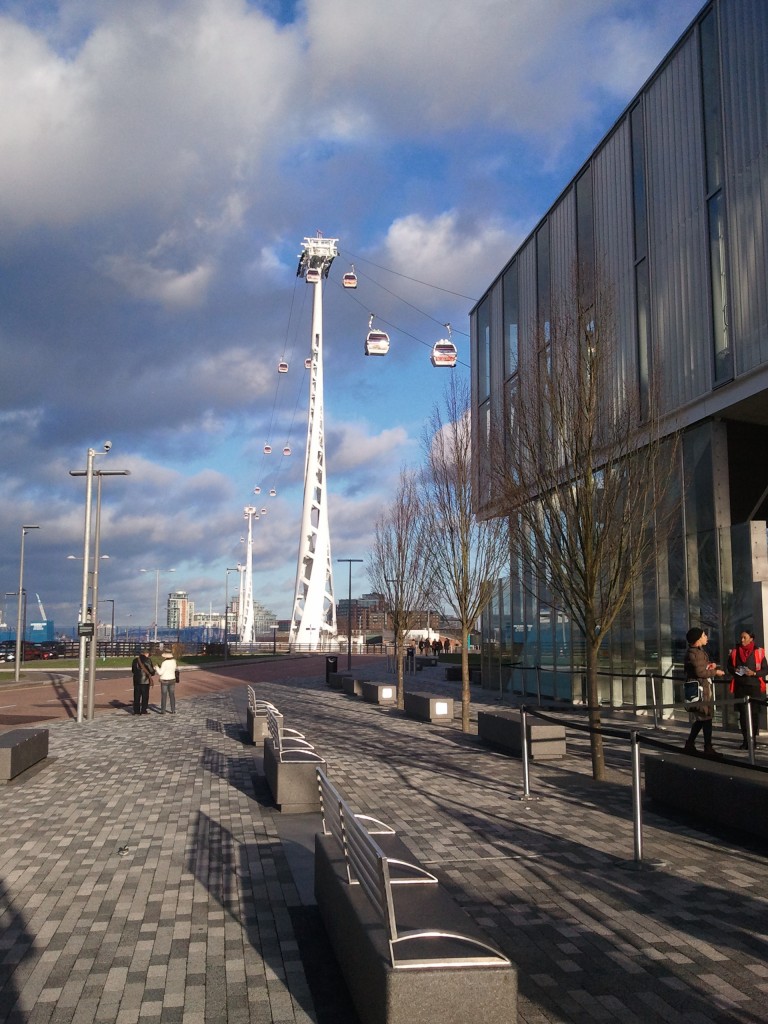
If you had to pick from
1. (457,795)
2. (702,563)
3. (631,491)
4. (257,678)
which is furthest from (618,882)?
(257,678)

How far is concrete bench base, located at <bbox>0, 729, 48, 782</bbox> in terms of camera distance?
1293 centimetres

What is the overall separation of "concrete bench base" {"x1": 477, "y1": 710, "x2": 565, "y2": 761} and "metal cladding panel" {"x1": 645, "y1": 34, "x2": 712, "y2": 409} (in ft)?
23.9

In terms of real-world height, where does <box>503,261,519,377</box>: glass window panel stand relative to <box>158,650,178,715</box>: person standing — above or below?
above

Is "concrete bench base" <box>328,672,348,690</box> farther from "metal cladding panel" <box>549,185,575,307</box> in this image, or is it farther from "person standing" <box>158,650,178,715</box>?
"metal cladding panel" <box>549,185,575,307</box>

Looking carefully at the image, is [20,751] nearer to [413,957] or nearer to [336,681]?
[413,957]

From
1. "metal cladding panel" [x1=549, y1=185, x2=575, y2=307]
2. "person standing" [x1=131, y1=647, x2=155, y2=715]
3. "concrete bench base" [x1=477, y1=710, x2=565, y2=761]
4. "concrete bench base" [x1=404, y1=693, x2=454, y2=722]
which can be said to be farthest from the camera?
"person standing" [x1=131, y1=647, x2=155, y2=715]

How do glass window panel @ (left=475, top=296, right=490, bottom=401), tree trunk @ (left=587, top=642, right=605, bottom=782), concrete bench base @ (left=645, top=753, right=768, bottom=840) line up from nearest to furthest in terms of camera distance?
concrete bench base @ (left=645, top=753, right=768, bottom=840)
tree trunk @ (left=587, top=642, right=605, bottom=782)
glass window panel @ (left=475, top=296, right=490, bottom=401)

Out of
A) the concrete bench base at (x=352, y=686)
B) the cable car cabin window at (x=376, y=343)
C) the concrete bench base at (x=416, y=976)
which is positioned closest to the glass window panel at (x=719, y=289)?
the concrete bench base at (x=416, y=976)

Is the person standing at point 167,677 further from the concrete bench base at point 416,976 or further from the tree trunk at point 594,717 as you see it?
the concrete bench base at point 416,976

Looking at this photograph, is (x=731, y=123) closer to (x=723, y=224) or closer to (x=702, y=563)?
(x=723, y=224)

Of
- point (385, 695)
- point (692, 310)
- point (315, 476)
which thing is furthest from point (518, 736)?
point (315, 476)

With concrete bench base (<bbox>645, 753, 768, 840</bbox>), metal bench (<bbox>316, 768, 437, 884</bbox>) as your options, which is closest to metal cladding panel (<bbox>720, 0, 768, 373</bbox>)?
concrete bench base (<bbox>645, 753, 768, 840</bbox>)

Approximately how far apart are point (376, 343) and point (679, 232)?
17596mm

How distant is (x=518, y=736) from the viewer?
47.9 ft
